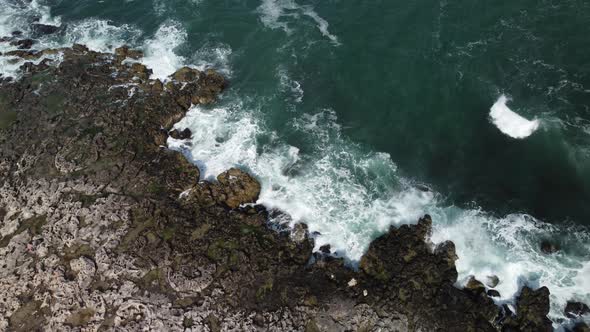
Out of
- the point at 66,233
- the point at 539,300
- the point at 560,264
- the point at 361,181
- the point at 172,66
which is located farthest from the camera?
the point at 172,66

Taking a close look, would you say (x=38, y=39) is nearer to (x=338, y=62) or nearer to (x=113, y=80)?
(x=113, y=80)

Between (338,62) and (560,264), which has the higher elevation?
(338,62)

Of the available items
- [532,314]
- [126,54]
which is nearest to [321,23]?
[126,54]

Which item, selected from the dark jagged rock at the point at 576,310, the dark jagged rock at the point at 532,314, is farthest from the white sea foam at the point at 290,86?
the dark jagged rock at the point at 576,310

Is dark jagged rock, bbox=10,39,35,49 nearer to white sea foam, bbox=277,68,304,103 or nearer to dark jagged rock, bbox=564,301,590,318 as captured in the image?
white sea foam, bbox=277,68,304,103

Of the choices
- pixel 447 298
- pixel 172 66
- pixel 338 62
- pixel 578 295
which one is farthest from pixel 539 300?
pixel 172 66

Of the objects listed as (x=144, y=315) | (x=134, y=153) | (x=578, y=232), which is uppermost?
(x=578, y=232)
